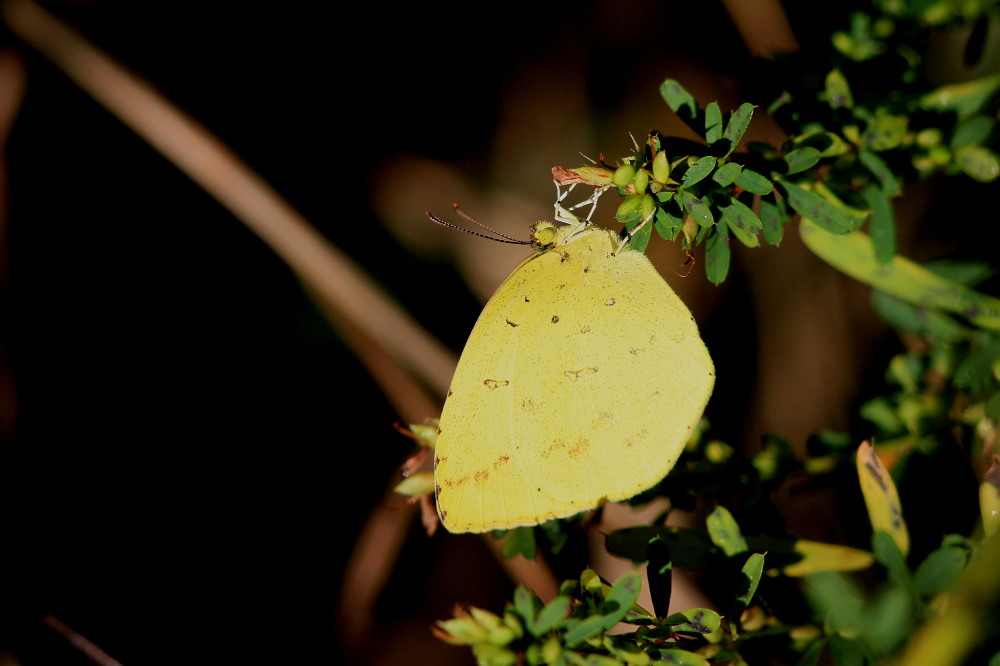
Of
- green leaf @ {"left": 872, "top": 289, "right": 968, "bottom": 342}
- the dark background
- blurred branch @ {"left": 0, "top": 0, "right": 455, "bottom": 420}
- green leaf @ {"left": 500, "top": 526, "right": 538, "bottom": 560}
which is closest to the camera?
green leaf @ {"left": 500, "top": 526, "right": 538, "bottom": 560}

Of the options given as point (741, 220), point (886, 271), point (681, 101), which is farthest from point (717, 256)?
point (886, 271)

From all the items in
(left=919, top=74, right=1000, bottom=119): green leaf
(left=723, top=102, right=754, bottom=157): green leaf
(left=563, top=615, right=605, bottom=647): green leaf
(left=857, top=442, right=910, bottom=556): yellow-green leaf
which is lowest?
(left=563, top=615, right=605, bottom=647): green leaf

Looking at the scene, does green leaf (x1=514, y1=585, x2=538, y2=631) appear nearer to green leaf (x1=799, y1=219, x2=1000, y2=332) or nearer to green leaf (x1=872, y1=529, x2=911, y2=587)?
green leaf (x1=872, y1=529, x2=911, y2=587)

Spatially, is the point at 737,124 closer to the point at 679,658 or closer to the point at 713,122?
the point at 713,122

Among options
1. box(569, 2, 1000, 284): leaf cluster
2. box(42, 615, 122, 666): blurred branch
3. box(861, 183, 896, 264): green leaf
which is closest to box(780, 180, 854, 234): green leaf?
box(569, 2, 1000, 284): leaf cluster

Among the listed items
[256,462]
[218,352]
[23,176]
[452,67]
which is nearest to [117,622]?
[256,462]

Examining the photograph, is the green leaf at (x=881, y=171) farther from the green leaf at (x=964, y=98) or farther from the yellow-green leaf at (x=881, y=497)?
the yellow-green leaf at (x=881, y=497)

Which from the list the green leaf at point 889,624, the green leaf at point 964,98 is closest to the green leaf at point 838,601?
the green leaf at point 889,624
